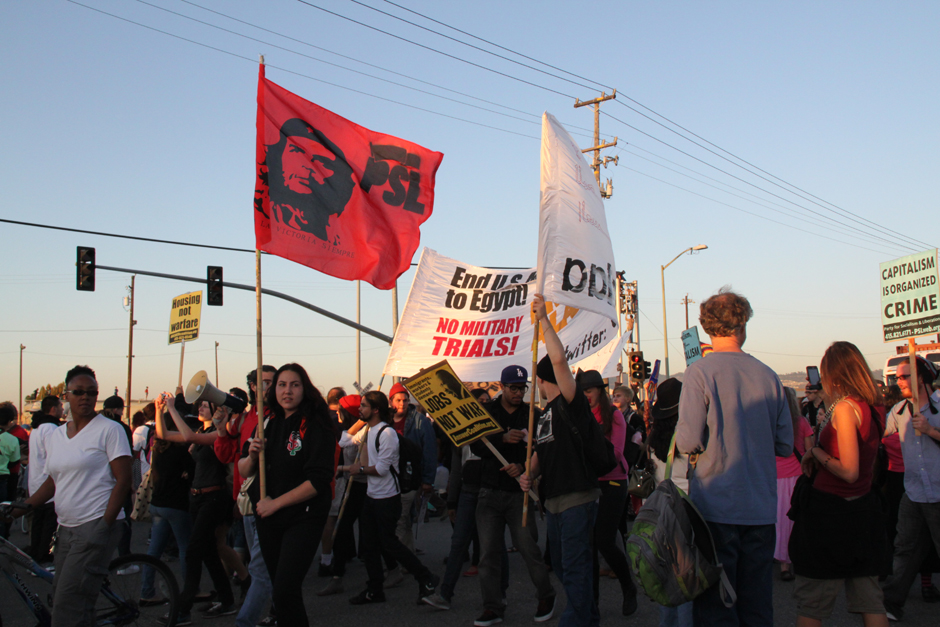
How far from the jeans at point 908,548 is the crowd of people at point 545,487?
0.6 inches

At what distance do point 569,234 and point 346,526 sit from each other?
4.05 m

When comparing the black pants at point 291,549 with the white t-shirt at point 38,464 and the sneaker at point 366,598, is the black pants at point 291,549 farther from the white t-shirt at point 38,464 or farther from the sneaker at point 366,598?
the sneaker at point 366,598

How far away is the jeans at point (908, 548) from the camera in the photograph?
600 centimetres

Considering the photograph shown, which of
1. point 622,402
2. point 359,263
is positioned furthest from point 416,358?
point 359,263

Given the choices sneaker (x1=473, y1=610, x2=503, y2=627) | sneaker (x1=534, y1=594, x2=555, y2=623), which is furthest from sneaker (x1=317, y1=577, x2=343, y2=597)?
sneaker (x1=534, y1=594, x2=555, y2=623)

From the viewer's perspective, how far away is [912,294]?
9047 millimetres

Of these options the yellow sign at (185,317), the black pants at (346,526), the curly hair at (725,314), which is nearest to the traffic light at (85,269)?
the yellow sign at (185,317)

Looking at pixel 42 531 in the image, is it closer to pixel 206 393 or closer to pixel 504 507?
pixel 206 393

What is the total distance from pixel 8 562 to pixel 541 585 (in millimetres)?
3853

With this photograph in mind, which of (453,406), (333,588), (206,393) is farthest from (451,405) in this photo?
(333,588)

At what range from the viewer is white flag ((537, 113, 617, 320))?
19.9 feet

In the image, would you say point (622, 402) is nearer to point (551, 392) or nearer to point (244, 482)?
point (551, 392)

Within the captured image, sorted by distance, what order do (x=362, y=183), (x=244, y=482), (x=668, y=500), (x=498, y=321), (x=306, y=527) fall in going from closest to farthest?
(x=668, y=500)
(x=306, y=527)
(x=244, y=482)
(x=362, y=183)
(x=498, y=321)

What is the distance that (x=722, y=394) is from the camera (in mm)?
3598
